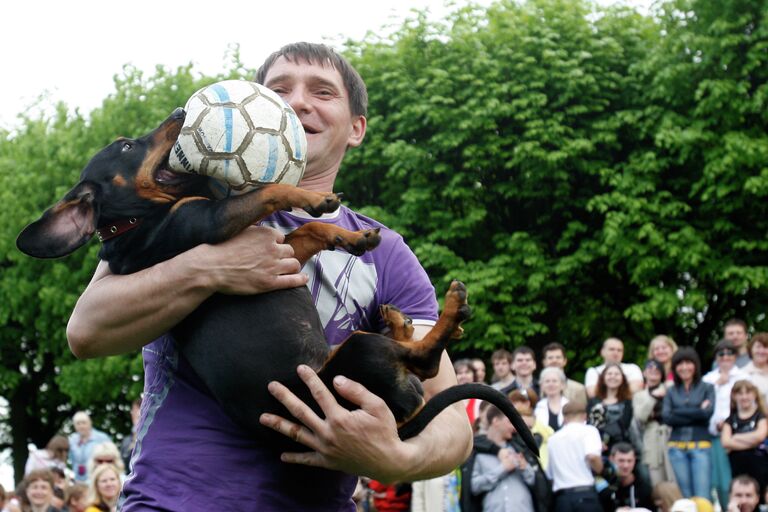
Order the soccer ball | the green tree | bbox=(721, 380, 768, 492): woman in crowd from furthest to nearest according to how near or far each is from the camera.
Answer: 1. the green tree
2. bbox=(721, 380, 768, 492): woman in crowd
3. the soccer ball

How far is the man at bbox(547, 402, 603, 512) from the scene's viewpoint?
10.2m

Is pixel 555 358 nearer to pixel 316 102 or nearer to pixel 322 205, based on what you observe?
pixel 316 102

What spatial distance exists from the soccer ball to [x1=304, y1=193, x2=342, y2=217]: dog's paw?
8.3 inches

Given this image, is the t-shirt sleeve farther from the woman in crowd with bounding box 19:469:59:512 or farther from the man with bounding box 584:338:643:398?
the man with bounding box 584:338:643:398

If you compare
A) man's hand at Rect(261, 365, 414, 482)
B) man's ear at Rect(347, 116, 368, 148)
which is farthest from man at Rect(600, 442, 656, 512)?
man's hand at Rect(261, 365, 414, 482)

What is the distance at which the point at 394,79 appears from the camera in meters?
24.4

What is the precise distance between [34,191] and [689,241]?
56.1 feet

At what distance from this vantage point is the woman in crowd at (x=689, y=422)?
34.4ft

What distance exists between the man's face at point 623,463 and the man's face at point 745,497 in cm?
117

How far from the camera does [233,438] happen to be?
322 cm

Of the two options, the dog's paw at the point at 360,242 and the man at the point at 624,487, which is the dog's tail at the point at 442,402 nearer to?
the dog's paw at the point at 360,242

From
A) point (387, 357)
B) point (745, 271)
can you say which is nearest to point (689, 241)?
point (745, 271)

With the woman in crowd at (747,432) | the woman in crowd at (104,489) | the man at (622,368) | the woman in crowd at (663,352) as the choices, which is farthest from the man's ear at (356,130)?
the woman in crowd at (663,352)

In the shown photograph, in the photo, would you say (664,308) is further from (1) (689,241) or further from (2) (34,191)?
(2) (34,191)
